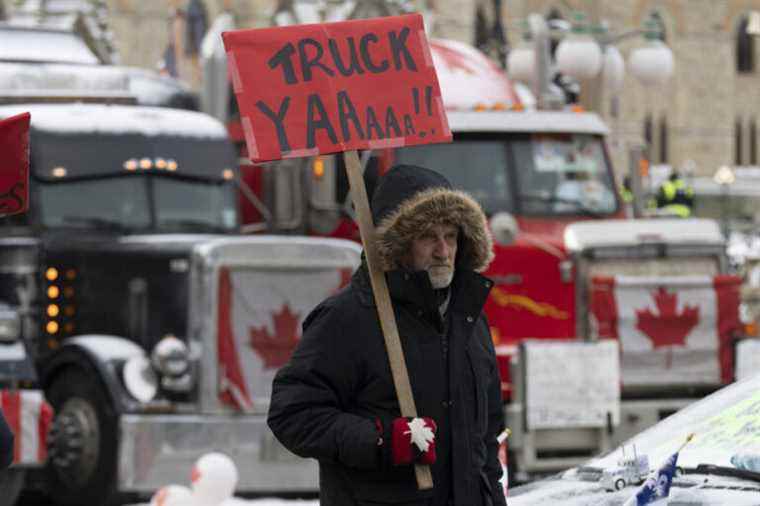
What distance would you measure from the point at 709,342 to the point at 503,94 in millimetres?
2946

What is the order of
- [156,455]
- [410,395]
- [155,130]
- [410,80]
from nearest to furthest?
[410,395] → [410,80] → [156,455] → [155,130]

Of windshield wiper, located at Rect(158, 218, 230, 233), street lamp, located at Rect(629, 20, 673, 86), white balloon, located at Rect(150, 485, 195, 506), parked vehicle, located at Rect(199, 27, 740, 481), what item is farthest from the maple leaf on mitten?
street lamp, located at Rect(629, 20, 673, 86)

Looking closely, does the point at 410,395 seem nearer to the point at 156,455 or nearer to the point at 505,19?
the point at 156,455

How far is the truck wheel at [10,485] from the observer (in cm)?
1168

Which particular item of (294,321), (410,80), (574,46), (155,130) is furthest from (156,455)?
(574,46)

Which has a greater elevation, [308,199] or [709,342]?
[308,199]

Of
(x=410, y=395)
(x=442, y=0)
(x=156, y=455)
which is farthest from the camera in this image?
(x=442, y=0)

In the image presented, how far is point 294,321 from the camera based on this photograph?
12805mm

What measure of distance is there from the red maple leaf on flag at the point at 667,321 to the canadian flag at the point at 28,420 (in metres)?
4.24

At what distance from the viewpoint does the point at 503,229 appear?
14305mm

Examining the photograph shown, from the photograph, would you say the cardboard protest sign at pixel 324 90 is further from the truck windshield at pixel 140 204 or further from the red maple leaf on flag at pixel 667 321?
the red maple leaf on flag at pixel 667 321

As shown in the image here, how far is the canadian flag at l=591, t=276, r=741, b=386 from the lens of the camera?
1436cm

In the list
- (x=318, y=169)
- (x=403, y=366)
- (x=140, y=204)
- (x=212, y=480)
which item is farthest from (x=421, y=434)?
(x=318, y=169)

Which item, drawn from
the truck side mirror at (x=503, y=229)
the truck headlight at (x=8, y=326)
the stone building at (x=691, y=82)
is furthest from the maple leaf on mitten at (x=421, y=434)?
the stone building at (x=691, y=82)
